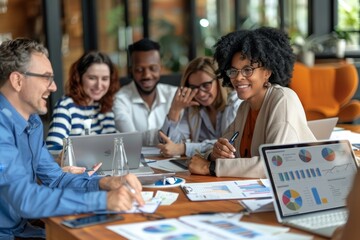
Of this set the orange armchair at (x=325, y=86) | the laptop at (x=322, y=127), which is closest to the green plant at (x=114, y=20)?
the orange armchair at (x=325, y=86)

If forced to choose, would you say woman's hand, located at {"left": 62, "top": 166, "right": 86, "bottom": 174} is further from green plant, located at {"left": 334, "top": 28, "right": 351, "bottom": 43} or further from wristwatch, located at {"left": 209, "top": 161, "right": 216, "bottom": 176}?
green plant, located at {"left": 334, "top": 28, "right": 351, "bottom": 43}

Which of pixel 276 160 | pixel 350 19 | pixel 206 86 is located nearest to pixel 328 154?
pixel 276 160

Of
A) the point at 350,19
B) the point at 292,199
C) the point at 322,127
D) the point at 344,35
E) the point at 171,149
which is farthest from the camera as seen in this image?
the point at 350,19

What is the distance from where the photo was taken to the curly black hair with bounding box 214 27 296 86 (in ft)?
8.80

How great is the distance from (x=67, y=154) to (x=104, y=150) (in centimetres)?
22

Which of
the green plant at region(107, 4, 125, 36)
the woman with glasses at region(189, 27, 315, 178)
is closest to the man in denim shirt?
the woman with glasses at region(189, 27, 315, 178)

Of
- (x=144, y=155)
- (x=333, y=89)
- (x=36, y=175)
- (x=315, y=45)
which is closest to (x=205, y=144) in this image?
(x=144, y=155)

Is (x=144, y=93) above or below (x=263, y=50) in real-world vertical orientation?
below

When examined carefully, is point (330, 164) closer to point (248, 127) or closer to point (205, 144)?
point (248, 127)

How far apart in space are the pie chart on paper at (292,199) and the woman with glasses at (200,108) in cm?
162

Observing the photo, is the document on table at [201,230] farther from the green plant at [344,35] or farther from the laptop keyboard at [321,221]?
the green plant at [344,35]

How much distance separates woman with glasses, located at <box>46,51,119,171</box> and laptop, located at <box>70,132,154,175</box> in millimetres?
816

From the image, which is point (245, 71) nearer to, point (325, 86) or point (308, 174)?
point (308, 174)

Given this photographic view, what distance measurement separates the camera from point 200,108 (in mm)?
3650
